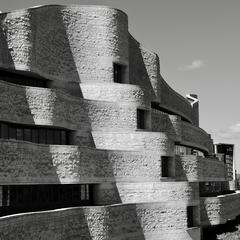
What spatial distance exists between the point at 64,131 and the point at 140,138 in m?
5.31

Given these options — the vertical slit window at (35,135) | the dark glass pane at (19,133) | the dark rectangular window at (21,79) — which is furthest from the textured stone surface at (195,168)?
the dark glass pane at (19,133)

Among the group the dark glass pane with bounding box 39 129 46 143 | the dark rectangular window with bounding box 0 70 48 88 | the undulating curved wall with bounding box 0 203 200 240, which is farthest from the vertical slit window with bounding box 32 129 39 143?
the undulating curved wall with bounding box 0 203 200 240

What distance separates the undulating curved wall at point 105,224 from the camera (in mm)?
23094

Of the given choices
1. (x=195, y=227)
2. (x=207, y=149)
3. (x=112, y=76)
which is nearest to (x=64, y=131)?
(x=112, y=76)

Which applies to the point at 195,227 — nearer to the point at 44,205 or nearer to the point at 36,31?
the point at 44,205

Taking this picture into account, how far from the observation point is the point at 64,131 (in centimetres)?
3200

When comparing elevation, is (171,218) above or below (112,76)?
below

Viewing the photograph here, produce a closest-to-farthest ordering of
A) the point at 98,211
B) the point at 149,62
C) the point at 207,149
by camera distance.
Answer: the point at 98,211
the point at 149,62
the point at 207,149

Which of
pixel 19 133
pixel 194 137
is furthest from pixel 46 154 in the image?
pixel 194 137

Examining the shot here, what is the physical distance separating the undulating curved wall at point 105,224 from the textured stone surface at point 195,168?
13.4 ft

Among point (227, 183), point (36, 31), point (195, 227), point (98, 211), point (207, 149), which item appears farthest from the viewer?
point (227, 183)

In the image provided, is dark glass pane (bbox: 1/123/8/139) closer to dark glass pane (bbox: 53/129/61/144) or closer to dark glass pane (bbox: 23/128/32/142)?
dark glass pane (bbox: 23/128/32/142)

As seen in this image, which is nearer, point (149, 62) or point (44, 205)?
point (44, 205)

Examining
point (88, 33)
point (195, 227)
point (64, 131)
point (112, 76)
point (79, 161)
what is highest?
point (88, 33)
